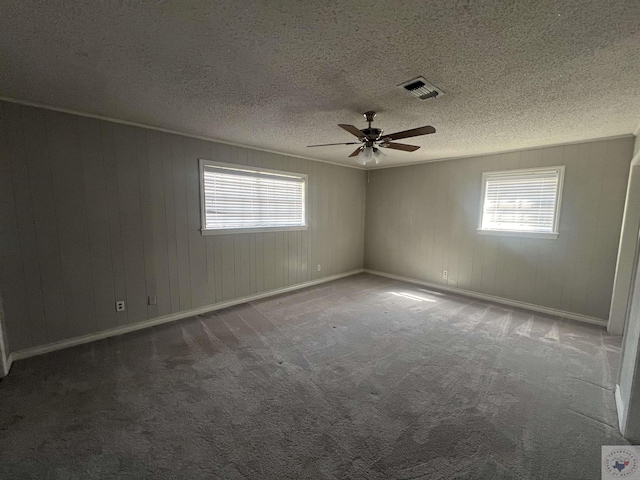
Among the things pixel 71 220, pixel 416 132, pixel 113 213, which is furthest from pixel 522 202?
pixel 71 220

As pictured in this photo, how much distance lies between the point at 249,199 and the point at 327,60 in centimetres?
276

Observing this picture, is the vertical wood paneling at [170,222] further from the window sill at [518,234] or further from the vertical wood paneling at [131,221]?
the window sill at [518,234]

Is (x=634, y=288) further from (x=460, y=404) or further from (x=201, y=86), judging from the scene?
(x=201, y=86)

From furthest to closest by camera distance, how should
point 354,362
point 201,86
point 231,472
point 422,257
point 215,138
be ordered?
point 422,257
point 215,138
point 354,362
point 201,86
point 231,472

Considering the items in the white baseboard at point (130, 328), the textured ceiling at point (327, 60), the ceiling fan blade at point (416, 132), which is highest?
the textured ceiling at point (327, 60)

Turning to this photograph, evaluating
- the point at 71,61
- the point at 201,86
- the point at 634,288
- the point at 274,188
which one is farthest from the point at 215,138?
the point at 634,288

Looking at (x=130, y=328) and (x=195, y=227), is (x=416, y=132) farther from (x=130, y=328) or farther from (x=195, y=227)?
(x=130, y=328)

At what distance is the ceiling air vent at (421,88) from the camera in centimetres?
198

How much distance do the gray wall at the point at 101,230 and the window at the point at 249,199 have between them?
14cm

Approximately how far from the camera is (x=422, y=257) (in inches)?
205

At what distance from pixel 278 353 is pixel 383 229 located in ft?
12.7

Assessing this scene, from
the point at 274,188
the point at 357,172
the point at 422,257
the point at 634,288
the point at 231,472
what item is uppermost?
the point at 357,172
